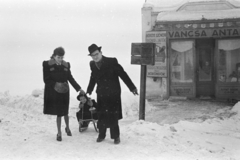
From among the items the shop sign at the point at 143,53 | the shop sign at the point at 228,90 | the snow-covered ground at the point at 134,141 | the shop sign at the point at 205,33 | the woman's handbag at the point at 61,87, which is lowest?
the snow-covered ground at the point at 134,141

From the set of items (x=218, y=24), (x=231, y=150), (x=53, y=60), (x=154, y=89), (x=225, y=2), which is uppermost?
(x=225, y=2)

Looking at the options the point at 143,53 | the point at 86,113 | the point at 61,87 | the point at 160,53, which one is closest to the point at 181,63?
the point at 160,53

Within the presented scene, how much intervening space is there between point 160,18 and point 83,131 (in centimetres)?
797

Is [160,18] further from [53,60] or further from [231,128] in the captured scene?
[53,60]

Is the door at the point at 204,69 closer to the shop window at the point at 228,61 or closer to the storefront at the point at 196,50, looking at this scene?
the storefront at the point at 196,50

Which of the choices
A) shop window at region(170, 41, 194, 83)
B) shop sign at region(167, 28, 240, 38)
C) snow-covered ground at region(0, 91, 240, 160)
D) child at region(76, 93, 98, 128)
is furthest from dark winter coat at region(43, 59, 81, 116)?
shop window at region(170, 41, 194, 83)

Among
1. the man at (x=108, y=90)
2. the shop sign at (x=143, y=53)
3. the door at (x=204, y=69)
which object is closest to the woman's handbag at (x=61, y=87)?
the man at (x=108, y=90)

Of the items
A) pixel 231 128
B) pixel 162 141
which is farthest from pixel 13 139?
pixel 231 128

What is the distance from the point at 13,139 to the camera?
5.59 m

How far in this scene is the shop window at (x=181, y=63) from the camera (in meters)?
13.1

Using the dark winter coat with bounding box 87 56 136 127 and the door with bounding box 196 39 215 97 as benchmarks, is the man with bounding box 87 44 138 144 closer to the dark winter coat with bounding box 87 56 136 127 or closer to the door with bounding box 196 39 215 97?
the dark winter coat with bounding box 87 56 136 127

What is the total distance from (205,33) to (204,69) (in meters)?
1.73

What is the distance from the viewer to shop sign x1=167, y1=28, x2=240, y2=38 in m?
12.3

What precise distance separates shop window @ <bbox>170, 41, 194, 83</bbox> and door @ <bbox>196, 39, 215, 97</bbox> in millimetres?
461
